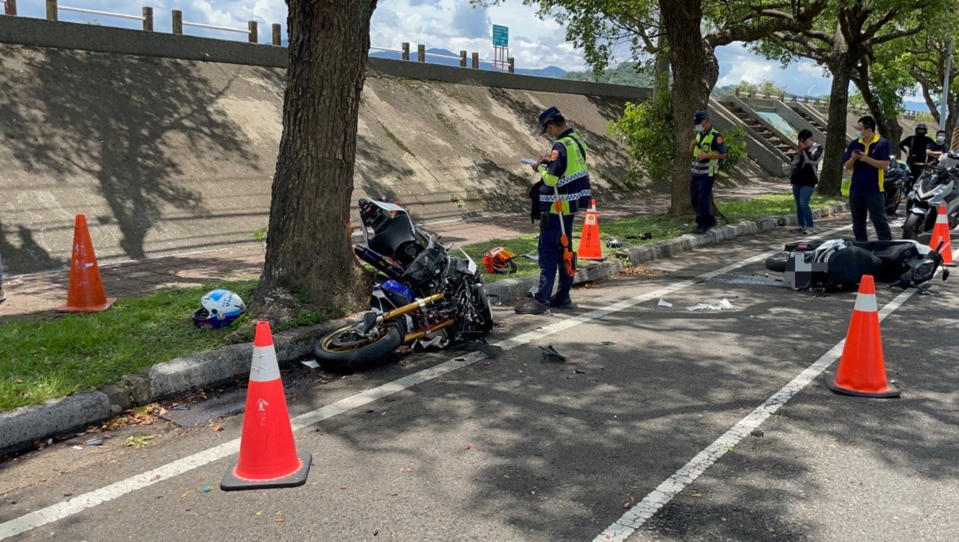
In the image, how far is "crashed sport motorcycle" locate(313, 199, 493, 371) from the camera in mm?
5746

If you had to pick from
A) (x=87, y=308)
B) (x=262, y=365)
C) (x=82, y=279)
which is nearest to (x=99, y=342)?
(x=87, y=308)

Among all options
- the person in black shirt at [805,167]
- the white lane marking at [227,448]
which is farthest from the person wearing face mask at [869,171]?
the white lane marking at [227,448]

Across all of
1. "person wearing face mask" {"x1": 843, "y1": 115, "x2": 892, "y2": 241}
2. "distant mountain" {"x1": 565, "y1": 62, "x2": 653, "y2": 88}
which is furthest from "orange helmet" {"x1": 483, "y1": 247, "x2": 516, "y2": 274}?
"distant mountain" {"x1": 565, "y1": 62, "x2": 653, "y2": 88}

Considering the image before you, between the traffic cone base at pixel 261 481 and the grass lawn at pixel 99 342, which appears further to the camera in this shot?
the grass lawn at pixel 99 342

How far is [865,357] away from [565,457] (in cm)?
228

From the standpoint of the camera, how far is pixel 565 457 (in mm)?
4117

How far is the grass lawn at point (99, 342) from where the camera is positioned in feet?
16.0

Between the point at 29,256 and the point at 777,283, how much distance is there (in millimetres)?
8891

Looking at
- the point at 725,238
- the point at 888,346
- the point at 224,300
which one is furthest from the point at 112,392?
the point at 725,238

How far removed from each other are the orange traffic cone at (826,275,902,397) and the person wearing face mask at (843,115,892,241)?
5327 mm

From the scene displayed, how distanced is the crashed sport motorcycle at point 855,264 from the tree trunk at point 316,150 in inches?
→ 192

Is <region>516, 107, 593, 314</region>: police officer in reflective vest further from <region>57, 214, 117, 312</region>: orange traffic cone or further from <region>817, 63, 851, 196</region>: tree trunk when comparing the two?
<region>817, 63, 851, 196</region>: tree trunk

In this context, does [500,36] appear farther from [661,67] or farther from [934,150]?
→ [934,150]

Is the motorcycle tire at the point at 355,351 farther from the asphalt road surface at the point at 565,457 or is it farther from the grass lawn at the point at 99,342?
the grass lawn at the point at 99,342
